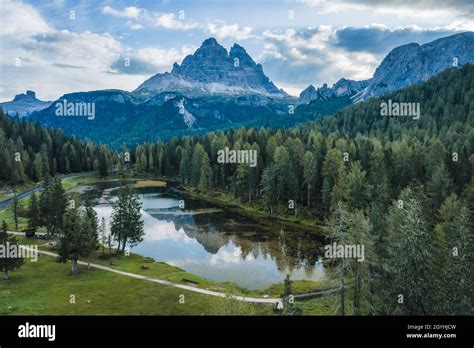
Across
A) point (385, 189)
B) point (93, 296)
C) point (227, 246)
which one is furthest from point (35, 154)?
point (385, 189)

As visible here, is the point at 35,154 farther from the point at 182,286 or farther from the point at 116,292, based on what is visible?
the point at 182,286

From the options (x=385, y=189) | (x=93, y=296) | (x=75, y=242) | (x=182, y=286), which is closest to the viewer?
(x=93, y=296)

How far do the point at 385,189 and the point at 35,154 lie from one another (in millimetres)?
124344

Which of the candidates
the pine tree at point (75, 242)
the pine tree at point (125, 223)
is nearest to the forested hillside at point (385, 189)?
the pine tree at point (125, 223)

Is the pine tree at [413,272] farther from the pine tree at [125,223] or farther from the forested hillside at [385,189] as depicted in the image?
the pine tree at [125,223]

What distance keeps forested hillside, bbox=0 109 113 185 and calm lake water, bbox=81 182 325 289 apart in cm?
3670

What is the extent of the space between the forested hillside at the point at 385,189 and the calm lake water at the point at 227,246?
9365mm

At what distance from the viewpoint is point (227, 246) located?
77.9m

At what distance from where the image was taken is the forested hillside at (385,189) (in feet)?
126

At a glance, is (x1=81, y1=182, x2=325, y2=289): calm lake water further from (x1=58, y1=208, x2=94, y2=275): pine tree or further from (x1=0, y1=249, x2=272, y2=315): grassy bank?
(x1=58, y1=208, x2=94, y2=275): pine tree

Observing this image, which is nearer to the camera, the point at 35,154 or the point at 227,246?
the point at 227,246

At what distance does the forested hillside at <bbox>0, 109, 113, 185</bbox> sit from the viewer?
12862cm
